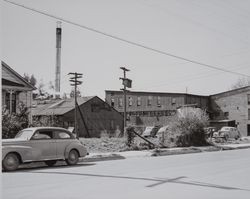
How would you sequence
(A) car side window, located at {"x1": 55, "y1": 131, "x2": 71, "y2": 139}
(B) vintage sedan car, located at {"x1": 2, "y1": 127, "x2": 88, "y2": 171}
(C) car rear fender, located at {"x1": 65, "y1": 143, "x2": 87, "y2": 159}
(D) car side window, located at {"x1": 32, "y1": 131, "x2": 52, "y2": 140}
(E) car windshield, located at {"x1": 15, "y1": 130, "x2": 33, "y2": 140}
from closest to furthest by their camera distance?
1. (B) vintage sedan car, located at {"x1": 2, "y1": 127, "x2": 88, "y2": 171}
2. (E) car windshield, located at {"x1": 15, "y1": 130, "x2": 33, "y2": 140}
3. (D) car side window, located at {"x1": 32, "y1": 131, "x2": 52, "y2": 140}
4. (A) car side window, located at {"x1": 55, "y1": 131, "x2": 71, "y2": 139}
5. (C) car rear fender, located at {"x1": 65, "y1": 143, "x2": 87, "y2": 159}

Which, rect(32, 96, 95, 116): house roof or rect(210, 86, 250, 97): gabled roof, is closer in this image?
rect(32, 96, 95, 116): house roof

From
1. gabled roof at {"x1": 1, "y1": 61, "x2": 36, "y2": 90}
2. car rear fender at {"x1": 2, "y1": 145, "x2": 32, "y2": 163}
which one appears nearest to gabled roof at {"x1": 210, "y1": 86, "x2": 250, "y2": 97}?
gabled roof at {"x1": 1, "y1": 61, "x2": 36, "y2": 90}

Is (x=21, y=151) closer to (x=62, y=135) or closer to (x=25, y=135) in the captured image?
(x=25, y=135)

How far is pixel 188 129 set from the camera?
3009cm

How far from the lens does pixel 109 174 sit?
12062mm

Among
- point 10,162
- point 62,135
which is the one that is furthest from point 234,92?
point 10,162

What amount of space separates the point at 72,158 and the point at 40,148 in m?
1.84

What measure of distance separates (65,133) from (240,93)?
5594cm

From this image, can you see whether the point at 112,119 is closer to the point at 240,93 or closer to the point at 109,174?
the point at 240,93

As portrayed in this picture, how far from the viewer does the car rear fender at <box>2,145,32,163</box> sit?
13.1 meters

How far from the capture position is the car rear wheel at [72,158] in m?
15.5

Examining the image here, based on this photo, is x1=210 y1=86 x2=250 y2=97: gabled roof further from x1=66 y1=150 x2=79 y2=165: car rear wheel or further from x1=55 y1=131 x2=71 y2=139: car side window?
x1=55 y1=131 x2=71 y2=139: car side window

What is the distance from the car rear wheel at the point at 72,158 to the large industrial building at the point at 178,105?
164ft

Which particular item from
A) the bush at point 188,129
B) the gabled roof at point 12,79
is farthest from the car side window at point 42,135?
the bush at point 188,129
